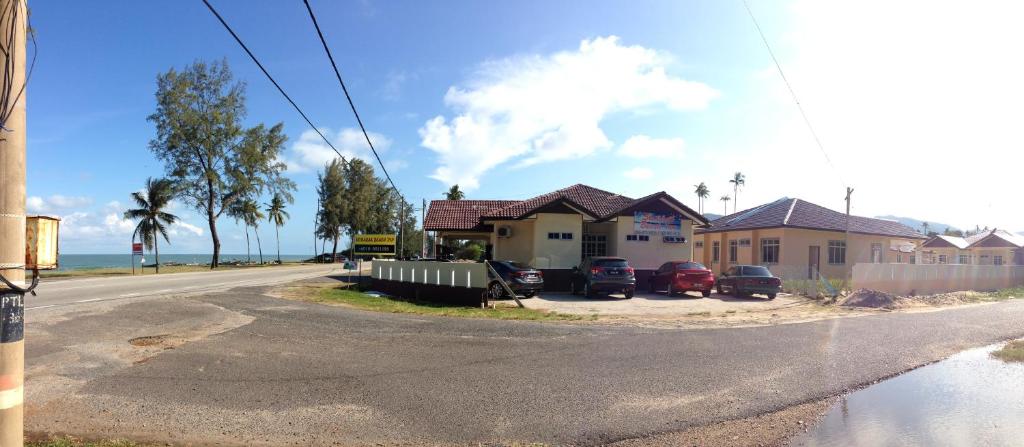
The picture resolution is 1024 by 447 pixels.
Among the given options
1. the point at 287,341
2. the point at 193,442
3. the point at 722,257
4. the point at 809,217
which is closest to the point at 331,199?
the point at 722,257

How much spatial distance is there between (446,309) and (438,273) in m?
2.86

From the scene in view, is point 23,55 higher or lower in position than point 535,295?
higher

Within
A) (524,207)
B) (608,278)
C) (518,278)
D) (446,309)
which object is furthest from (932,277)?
(446,309)

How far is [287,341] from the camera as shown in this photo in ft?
32.9

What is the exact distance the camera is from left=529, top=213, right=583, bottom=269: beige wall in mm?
26656

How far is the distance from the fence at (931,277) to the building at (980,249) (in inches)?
546

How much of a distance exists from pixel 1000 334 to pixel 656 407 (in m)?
11.8

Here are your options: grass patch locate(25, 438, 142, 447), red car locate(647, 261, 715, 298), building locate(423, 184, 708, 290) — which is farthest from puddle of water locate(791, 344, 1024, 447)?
building locate(423, 184, 708, 290)

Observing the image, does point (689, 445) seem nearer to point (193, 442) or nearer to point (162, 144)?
point (193, 442)

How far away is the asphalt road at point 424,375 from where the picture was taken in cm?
552

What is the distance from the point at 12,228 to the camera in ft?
11.6

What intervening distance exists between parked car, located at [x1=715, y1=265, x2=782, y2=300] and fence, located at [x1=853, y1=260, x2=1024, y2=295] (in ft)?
12.9

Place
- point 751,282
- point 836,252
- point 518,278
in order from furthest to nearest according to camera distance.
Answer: point 836,252 < point 751,282 < point 518,278

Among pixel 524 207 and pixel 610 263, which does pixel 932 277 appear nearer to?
pixel 610 263
